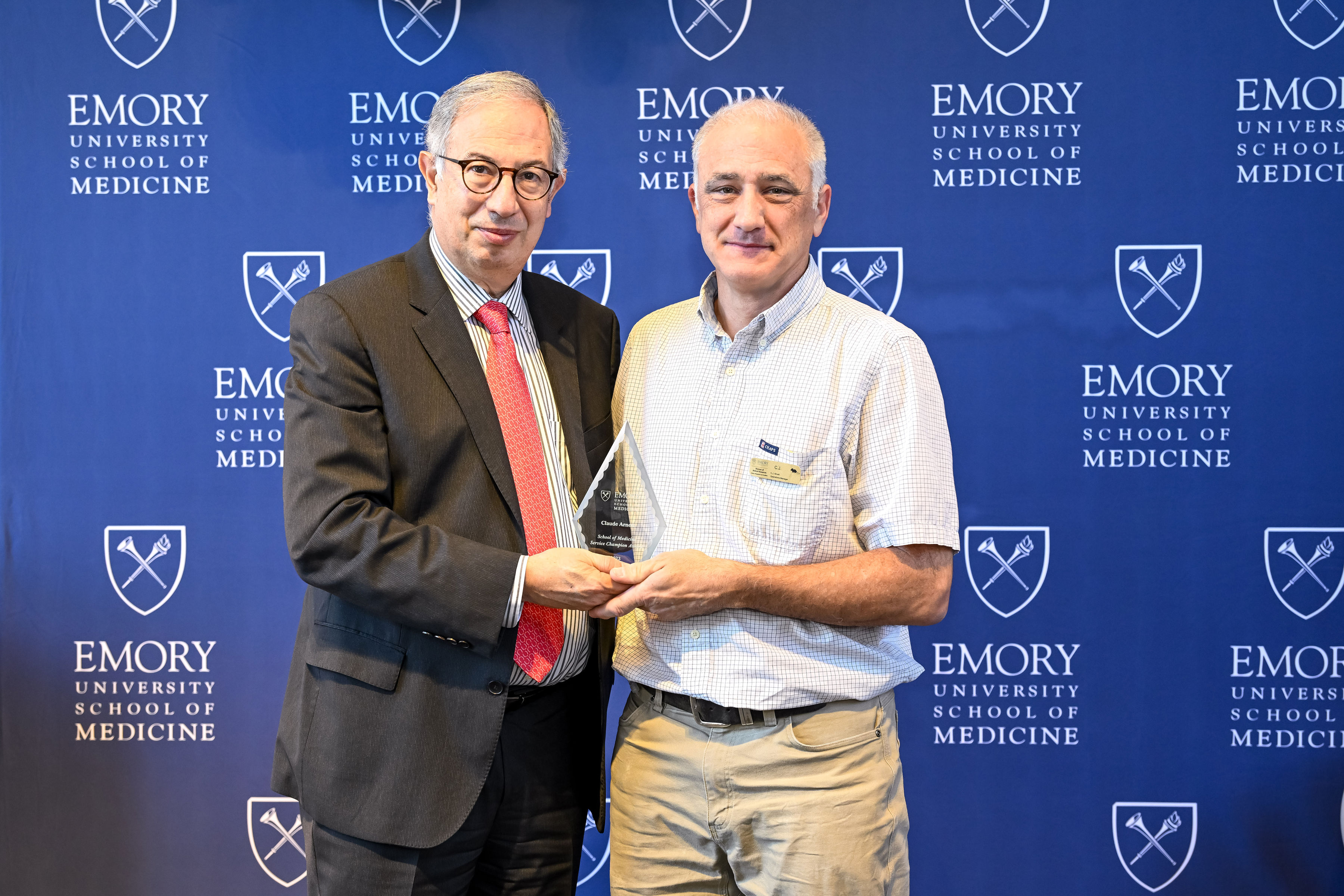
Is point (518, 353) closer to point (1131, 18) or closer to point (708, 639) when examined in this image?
point (708, 639)

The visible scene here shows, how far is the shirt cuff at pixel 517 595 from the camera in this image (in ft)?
5.42

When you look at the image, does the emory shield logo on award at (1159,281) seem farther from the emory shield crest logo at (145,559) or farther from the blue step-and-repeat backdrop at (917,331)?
the emory shield crest logo at (145,559)

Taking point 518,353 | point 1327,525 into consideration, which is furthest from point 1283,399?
point 518,353

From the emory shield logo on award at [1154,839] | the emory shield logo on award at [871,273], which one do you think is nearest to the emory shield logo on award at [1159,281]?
the emory shield logo on award at [871,273]

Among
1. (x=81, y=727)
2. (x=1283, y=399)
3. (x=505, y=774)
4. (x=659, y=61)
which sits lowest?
(x=81, y=727)

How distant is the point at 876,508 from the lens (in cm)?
178

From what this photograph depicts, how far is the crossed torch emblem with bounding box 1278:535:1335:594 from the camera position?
9.24 ft

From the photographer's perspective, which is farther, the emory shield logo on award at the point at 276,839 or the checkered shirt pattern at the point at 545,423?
the emory shield logo on award at the point at 276,839

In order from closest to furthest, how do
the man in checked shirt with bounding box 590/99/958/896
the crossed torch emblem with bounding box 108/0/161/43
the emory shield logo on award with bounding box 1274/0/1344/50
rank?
the man in checked shirt with bounding box 590/99/958/896 → the emory shield logo on award with bounding box 1274/0/1344/50 → the crossed torch emblem with bounding box 108/0/161/43

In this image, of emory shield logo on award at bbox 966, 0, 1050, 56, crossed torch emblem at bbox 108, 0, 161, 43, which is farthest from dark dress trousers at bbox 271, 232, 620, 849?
emory shield logo on award at bbox 966, 0, 1050, 56

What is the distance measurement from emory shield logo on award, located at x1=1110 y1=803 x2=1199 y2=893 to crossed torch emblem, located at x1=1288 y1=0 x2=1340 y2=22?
2312mm

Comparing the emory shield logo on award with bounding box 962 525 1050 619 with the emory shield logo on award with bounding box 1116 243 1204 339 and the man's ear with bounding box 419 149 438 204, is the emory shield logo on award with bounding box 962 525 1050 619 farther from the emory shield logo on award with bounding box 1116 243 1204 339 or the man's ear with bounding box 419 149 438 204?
the man's ear with bounding box 419 149 438 204

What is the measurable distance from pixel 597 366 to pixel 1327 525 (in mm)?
2232

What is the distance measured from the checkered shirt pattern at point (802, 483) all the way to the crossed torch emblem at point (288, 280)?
62.1 inches
